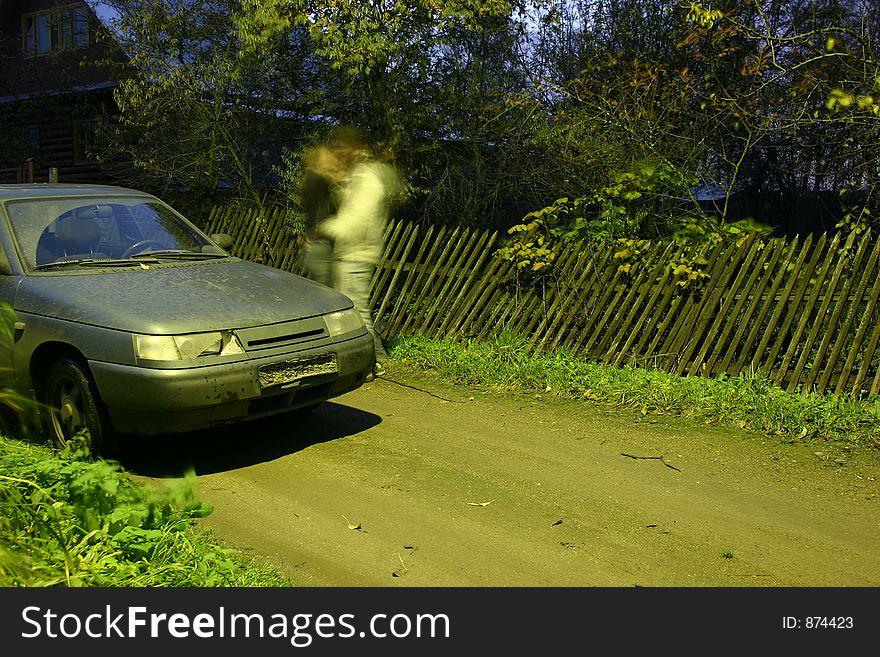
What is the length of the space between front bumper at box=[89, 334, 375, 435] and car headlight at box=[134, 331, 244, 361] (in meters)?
0.08

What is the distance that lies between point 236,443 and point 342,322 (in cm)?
108

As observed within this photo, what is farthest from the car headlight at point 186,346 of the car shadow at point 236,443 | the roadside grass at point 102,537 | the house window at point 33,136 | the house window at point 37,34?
the house window at point 37,34

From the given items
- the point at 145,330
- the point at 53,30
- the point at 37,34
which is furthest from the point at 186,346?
the point at 37,34

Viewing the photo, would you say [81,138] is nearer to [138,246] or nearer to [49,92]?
[49,92]

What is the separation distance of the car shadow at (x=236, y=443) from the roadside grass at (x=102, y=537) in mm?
1126

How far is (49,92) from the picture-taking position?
81.9ft

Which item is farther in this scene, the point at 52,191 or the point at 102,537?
the point at 52,191

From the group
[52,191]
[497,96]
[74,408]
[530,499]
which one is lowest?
[530,499]

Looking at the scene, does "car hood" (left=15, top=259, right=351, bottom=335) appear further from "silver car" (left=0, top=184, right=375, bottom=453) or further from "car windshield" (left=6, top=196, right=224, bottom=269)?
"car windshield" (left=6, top=196, right=224, bottom=269)

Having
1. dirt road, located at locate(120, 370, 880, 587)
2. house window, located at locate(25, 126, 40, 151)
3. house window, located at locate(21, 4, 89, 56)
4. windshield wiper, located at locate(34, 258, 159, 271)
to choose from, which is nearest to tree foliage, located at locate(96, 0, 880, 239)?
dirt road, located at locate(120, 370, 880, 587)

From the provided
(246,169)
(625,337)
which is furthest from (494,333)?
(246,169)

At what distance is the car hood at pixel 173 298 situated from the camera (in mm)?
5320

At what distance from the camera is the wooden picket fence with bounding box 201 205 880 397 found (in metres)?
7.12

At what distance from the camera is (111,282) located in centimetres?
576
